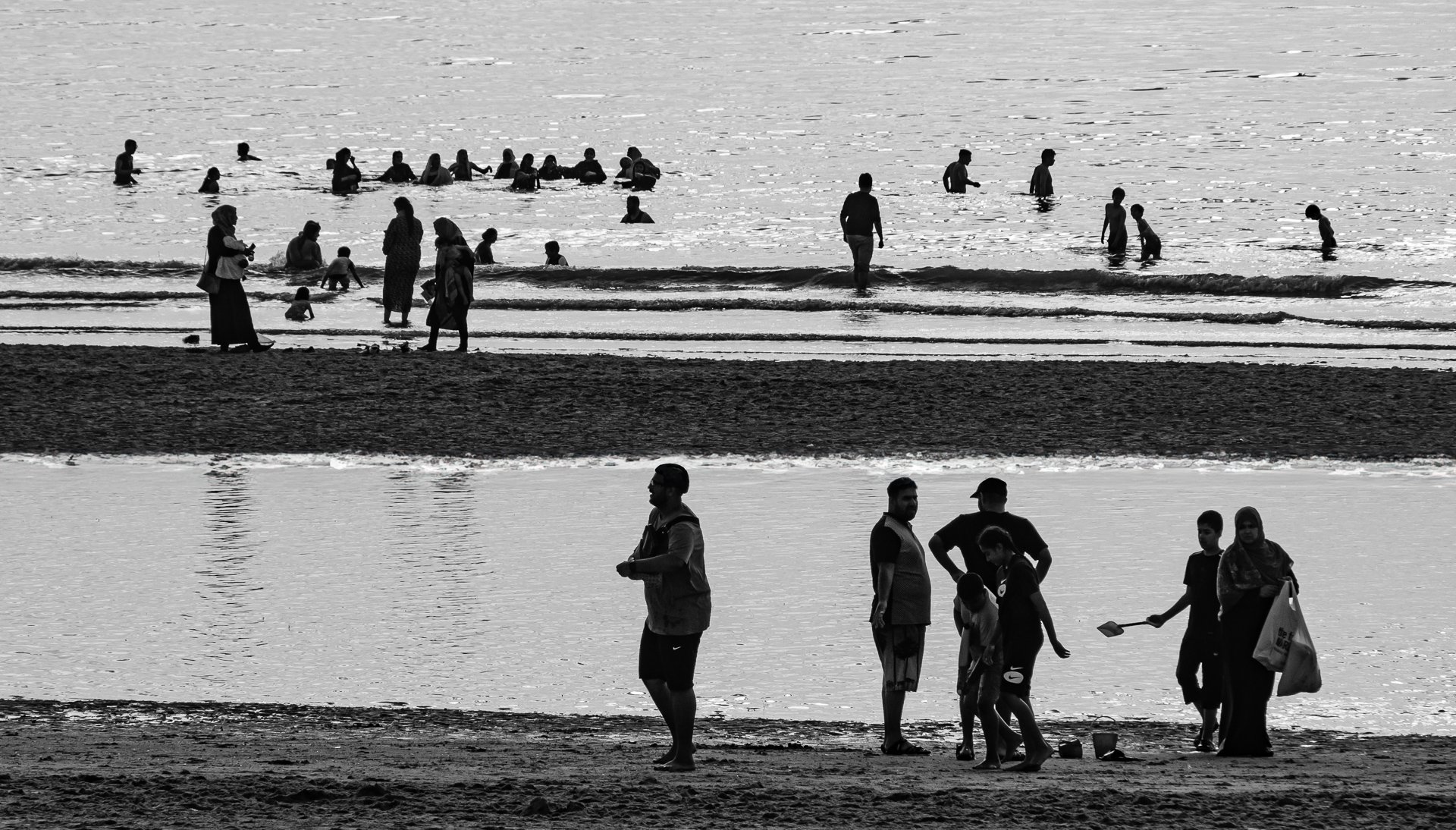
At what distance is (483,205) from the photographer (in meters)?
44.3

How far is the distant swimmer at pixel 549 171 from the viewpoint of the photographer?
47.0 m

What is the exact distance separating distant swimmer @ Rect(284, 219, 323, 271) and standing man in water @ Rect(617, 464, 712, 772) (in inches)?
1015

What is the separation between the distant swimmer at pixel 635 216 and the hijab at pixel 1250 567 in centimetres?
3338

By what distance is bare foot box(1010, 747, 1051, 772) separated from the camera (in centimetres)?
700

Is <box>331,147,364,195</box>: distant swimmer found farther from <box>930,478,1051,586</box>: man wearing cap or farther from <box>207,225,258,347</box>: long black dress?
<box>930,478,1051,586</box>: man wearing cap

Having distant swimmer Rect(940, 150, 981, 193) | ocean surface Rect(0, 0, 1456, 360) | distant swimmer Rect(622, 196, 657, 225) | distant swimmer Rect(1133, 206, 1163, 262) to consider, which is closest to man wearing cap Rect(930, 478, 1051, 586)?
ocean surface Rect(0, 0, 1456, 360)

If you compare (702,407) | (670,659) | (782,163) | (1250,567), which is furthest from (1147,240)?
(670,659)

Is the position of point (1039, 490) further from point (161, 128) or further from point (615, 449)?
point (161, 128)

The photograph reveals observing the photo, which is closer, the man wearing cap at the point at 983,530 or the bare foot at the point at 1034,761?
the bare foot at the point at 1034,761

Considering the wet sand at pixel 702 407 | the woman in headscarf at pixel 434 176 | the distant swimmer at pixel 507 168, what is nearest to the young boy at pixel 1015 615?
the wet sand at pixel 702 407

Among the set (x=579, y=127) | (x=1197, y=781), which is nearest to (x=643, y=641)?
(x=1197, y=781)

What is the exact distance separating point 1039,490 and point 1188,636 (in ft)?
16.9

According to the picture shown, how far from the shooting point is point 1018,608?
732cm

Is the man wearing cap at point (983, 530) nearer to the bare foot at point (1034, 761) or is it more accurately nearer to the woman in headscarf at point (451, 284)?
the bare foot at point (1034, 761)
